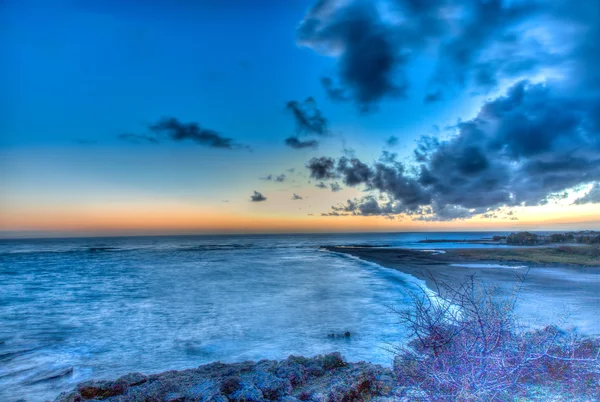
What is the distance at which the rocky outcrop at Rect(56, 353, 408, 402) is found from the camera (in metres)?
6.23

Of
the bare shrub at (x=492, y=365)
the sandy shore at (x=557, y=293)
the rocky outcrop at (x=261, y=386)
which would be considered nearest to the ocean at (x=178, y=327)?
the rocky outcrop at (x=261, y=386)

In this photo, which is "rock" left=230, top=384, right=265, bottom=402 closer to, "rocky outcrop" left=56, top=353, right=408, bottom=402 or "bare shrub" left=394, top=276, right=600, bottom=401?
"rocky outcrop" left=56, top=353, right=408, bottom=402

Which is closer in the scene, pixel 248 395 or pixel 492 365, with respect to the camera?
pixel 492 365

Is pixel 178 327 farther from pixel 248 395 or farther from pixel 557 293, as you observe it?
pixel 557 293

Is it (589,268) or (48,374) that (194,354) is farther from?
(589,268)

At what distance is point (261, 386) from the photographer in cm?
663

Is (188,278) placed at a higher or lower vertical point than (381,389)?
lower

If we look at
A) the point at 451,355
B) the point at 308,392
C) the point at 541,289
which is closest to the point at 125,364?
the point at 308,392

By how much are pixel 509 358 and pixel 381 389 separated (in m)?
2.33

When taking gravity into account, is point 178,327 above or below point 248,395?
below

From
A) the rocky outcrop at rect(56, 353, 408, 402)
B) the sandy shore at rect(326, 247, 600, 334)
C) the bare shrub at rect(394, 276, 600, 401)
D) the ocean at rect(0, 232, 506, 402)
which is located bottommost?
the ocean at rect(0, 232, 506, 402)

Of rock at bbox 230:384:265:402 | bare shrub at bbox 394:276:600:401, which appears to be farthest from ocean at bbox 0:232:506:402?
rock at bbox 230:384:265:402

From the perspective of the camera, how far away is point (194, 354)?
11.2 metres

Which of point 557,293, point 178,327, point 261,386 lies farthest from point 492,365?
point 557,293
